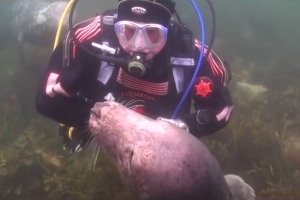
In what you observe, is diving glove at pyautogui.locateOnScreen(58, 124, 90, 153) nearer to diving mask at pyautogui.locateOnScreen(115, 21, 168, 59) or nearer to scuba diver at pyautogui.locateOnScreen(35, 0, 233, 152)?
scuba diver at pyautogui.locateOnScreen(35, 0, 233, 152)

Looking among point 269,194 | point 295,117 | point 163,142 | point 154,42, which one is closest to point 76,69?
point 154,42

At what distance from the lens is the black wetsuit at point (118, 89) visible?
378 cm

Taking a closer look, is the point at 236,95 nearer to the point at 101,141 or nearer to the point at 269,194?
the point at 269,194

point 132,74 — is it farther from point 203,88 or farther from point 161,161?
point 161,161

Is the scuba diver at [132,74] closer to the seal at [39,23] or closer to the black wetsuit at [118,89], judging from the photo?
the black wetsuit at [118,89]

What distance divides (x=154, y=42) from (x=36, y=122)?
583cm

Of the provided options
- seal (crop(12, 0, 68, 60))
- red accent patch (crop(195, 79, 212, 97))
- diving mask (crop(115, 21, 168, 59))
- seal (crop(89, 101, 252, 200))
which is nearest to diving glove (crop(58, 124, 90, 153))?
diving mask (crop(115, 21, 168, 59))

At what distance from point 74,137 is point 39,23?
6715mm

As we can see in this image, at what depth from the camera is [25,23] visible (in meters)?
10.6

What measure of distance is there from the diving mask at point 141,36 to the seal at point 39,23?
251 inches

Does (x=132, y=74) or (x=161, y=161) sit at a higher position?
(x=161, y=161)

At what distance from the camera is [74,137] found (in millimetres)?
4352

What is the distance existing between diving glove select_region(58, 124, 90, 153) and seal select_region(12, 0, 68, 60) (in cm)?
554

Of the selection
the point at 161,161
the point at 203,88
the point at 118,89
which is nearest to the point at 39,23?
the point at 118,89
